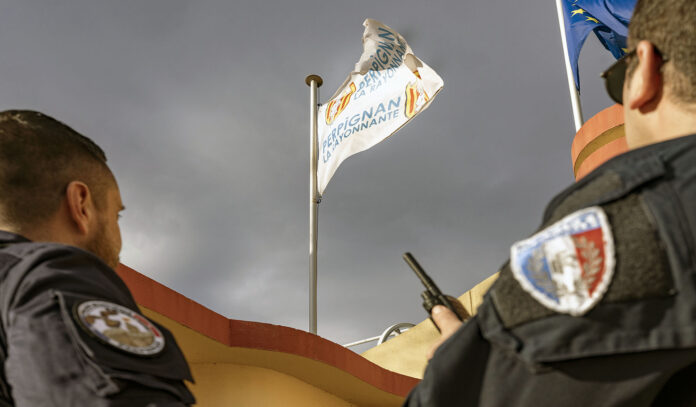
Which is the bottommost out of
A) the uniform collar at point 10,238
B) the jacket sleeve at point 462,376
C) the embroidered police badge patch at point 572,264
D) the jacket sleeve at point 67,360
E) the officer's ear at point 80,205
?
the jacket sleeve at point 462,376

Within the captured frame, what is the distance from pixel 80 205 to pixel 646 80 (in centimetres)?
143

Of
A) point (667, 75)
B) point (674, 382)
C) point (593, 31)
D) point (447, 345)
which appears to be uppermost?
point (593, 31)

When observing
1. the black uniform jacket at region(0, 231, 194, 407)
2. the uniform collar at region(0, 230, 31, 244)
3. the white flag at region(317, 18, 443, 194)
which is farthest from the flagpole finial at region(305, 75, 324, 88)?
the black uniform jacket at region(0, 231, 194, 407)

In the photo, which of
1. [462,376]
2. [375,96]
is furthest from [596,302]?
[375,96]

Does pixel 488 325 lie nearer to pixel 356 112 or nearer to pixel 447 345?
pixel 447 345

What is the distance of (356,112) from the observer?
10914mm

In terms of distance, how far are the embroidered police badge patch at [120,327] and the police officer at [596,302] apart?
56 cm

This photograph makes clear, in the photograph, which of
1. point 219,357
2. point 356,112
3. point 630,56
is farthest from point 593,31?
point 630,56

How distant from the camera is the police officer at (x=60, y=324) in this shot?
111 centimetres

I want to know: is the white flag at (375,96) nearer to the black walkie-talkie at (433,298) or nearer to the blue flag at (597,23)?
the blue flag at (597,23)

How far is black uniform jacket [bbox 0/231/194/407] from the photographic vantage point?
1.10 meters

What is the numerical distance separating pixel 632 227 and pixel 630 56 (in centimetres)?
42

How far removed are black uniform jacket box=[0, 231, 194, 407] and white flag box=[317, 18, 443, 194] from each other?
9.13 m

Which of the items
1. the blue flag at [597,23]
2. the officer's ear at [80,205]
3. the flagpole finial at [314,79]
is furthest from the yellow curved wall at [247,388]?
the flagpole finial at [314,79]
